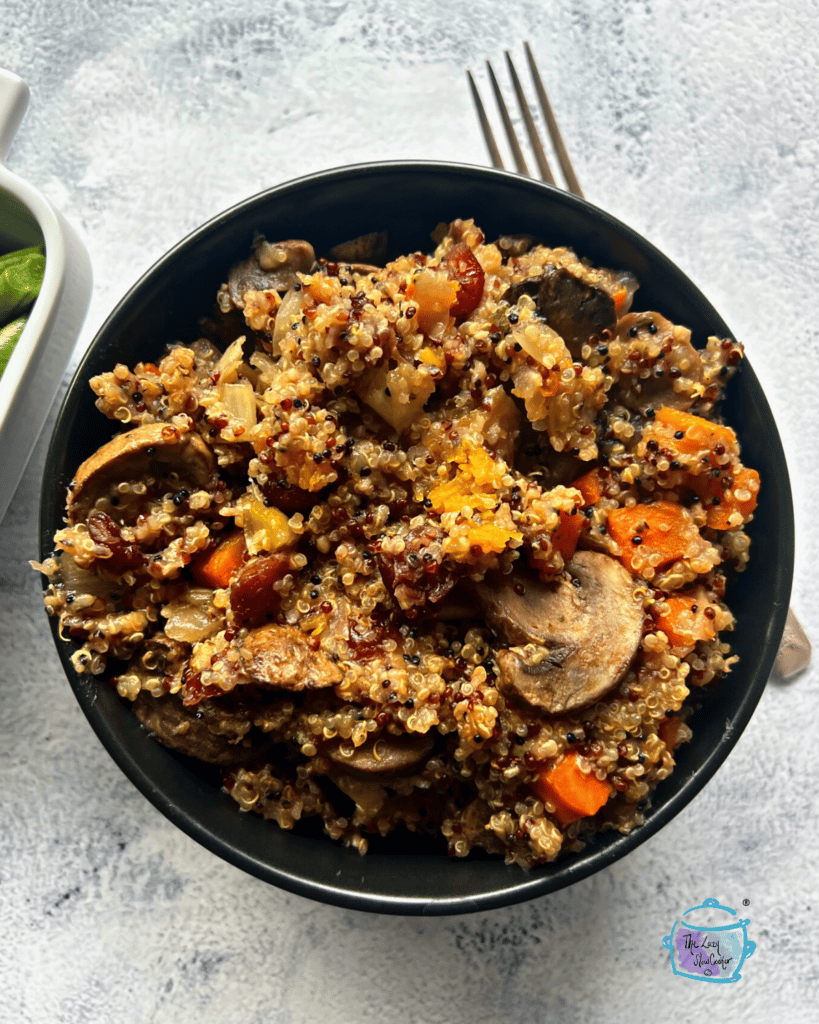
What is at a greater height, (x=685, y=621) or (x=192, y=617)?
(x=685, y=621)

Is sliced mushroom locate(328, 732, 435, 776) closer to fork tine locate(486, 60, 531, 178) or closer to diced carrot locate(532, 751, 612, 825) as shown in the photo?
diced carrot locate(532, 751, 612, 825)

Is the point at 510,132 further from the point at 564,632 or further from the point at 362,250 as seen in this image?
the point at 564,632

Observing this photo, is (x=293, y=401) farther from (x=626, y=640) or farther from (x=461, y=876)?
(x=461, y=876)

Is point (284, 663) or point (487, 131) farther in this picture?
point (487, 131)

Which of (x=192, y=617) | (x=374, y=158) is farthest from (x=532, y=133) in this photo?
(x=192, y=617)

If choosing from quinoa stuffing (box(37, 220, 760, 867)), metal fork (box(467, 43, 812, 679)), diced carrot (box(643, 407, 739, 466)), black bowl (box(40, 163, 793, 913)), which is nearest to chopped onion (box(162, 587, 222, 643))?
quinoa stuffing (box(37, 220, 760, 867))

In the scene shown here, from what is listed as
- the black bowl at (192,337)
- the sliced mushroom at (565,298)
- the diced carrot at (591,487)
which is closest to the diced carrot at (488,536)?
the diced carrot at (591,487)

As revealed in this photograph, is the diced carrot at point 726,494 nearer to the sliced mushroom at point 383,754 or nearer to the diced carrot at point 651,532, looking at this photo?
the diced carrot at point 651,532
